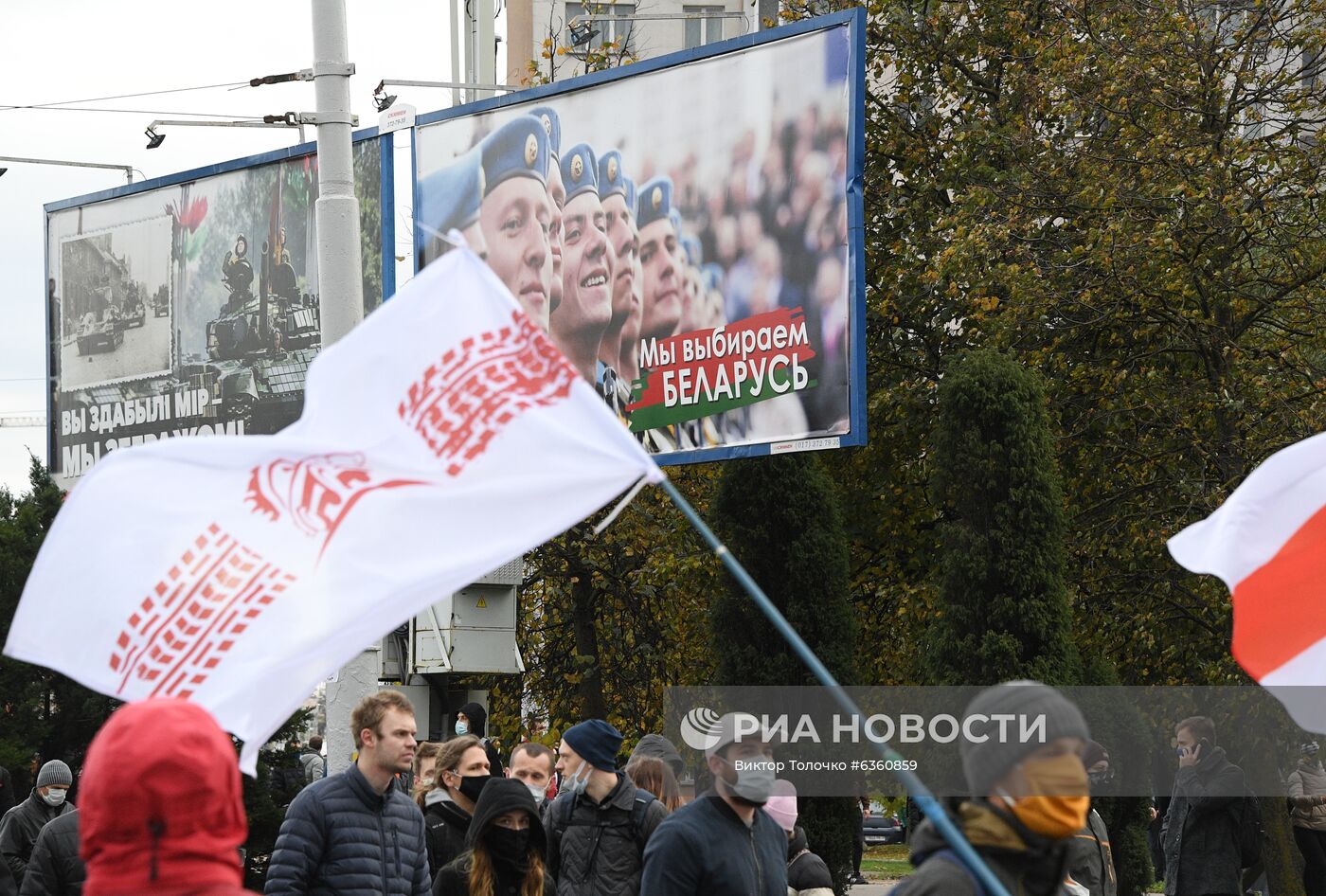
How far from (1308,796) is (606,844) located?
30.9ft

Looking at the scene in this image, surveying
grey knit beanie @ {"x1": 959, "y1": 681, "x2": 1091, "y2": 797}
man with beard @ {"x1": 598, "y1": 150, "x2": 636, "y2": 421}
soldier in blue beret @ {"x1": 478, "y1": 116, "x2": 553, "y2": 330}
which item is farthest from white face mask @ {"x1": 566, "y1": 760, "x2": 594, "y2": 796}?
soldier in blue beret @ {"x1": 478, "y1": 116, "x2": 553, "y2": 330}

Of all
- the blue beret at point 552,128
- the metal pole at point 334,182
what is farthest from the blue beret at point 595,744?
the blue beret at point 552,128

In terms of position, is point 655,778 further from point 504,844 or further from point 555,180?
point 555,180

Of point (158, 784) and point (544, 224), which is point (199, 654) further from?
point (544, 224)

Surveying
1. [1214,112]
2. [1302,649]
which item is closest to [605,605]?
[1214,112]

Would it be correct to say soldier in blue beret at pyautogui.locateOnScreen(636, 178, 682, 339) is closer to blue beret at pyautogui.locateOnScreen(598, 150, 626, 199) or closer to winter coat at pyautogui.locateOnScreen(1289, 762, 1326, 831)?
blue beret at pyautogui.locateOnScreen(598, 150, 626, 199)

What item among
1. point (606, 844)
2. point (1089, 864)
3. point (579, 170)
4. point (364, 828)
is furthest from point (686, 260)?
point (364, 828)

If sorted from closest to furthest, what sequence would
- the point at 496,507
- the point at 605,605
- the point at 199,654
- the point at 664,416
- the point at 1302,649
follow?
the point at 199,654
the point at 496,507
the point at 1302,649
the point at 664,416
the point at 605,605

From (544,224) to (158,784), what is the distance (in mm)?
13022

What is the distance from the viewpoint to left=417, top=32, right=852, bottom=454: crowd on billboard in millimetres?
13703

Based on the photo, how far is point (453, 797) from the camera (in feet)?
26.7

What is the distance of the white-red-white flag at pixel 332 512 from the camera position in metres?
4.14

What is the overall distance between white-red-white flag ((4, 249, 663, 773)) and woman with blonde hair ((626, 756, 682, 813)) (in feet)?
15.7

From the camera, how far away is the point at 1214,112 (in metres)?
15.9
